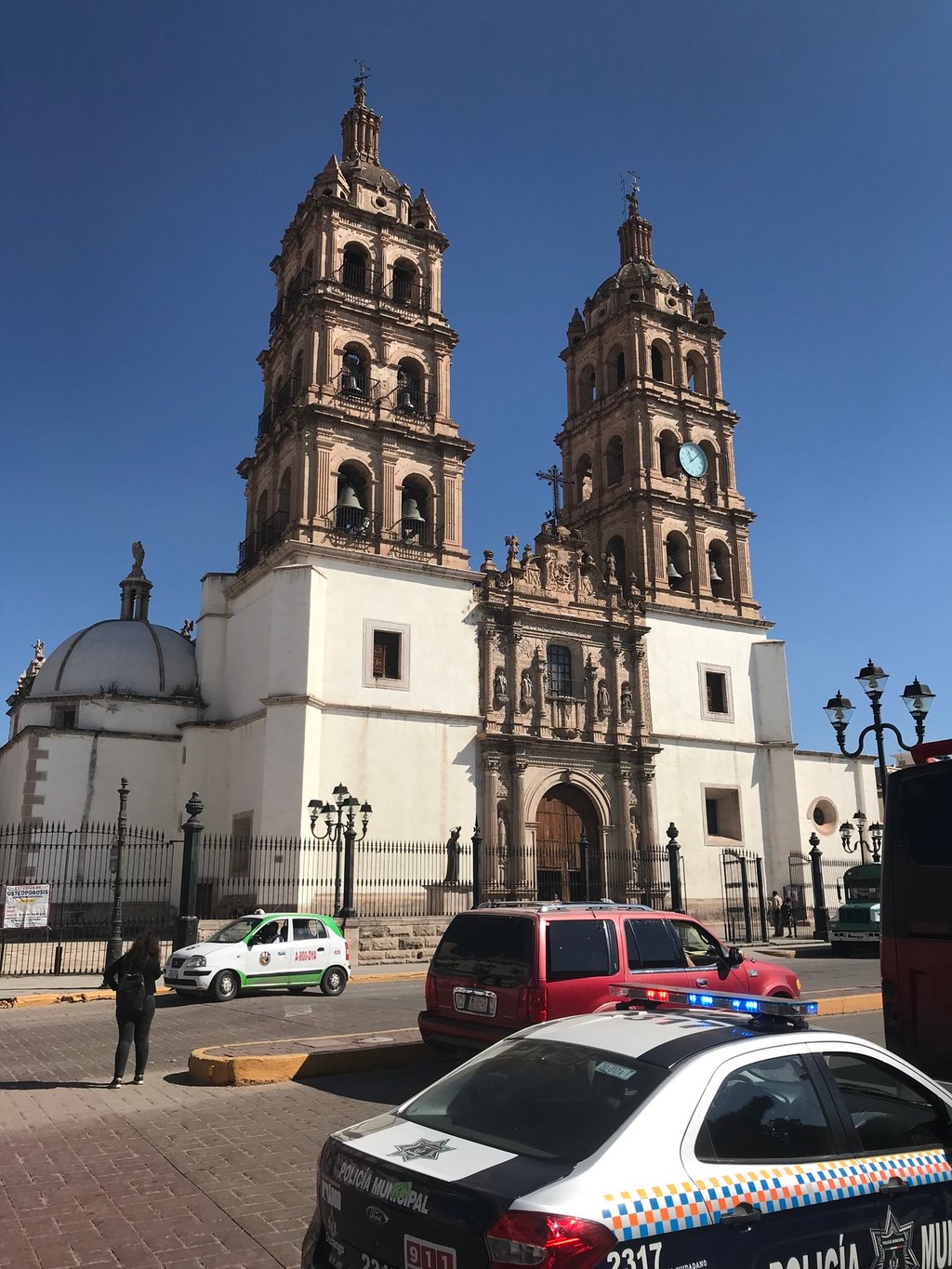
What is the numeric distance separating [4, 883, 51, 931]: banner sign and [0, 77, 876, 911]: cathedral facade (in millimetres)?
8870

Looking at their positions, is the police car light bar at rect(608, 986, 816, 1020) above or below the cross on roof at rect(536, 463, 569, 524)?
below

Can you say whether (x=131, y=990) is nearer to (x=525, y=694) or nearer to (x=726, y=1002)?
(x=726, y=1002)

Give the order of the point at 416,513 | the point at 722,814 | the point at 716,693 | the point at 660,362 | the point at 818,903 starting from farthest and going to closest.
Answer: the point at 660,362, the point at 716,693, the point at 722,814, the point at 818,903, the point at 416,513

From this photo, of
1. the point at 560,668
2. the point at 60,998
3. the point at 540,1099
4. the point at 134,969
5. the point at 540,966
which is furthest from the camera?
the point at 560,668

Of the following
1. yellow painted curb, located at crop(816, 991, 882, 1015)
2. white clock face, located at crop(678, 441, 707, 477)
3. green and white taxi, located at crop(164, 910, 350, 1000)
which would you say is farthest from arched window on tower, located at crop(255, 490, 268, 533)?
Result: yellow painted curb, located at crop(816, 991, 882, 1015)

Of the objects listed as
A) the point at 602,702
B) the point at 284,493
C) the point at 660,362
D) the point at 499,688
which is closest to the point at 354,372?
the point at 284,493

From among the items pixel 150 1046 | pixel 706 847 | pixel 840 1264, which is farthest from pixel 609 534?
pixel 840 1264

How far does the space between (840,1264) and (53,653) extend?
1364 inches

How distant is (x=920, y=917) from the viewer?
307 inches

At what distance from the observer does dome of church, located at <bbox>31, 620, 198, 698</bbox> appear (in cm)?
3212

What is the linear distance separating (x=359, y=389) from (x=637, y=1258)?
32411 mm

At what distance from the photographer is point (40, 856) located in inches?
1104

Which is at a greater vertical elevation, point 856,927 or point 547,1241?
point 547,1241

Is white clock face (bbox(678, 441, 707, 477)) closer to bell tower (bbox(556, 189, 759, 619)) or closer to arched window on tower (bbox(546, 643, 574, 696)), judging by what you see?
bell tower (bbox(556, 189, 759, 619))
